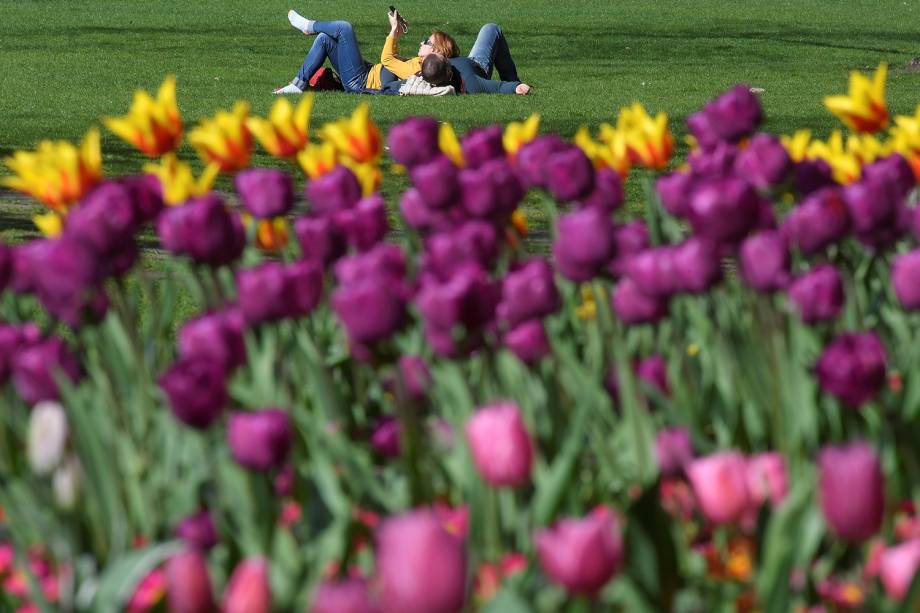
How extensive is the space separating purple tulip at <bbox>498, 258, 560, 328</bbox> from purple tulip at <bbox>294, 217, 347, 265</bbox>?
0.52 meters

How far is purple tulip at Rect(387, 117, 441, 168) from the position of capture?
3232mm

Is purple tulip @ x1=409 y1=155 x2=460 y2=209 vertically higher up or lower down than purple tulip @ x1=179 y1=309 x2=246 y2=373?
higher up

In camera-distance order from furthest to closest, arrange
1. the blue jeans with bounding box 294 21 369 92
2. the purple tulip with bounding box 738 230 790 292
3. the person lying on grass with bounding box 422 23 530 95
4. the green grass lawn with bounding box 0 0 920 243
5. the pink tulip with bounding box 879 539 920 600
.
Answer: the blue jeans with bounding box 294 21 369 92
the person lying on grass with bounding box 422 23 530 95
the green grass lawn with bounding box 0 0 920 243
the purple tulip with bounding box 738 230 790 292
the pink tulip with bounding box 879 539 920 600

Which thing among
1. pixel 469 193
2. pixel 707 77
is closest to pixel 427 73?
pixel 707 77

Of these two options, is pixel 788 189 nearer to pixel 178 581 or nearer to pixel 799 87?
pixel 178 581

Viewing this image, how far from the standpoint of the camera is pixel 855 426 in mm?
2441

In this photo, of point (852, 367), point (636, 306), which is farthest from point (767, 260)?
point (852, 367)

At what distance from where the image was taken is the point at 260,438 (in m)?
2.01

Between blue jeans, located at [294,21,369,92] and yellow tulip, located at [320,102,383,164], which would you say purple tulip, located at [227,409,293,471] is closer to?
yellow tulip, located at [320,102,383,164]

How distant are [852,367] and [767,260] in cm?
31

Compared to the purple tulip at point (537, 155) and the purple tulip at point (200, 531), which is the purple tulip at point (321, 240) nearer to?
the purple tulip at point (537, 155)

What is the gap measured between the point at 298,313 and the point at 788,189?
123cm

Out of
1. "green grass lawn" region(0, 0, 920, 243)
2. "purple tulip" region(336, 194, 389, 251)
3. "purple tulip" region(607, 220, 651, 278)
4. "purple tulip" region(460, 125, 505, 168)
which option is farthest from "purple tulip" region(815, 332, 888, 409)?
"green grass lawn" region(0, 0, 920, 243)

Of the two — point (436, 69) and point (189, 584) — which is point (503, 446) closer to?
point (189, 584)
